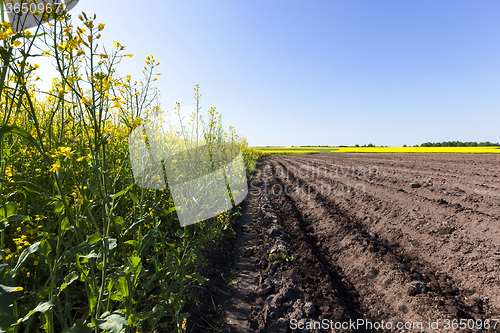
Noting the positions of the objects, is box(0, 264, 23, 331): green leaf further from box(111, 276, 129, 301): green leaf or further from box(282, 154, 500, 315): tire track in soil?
box(282, 154, 500, 315): tire track in soil

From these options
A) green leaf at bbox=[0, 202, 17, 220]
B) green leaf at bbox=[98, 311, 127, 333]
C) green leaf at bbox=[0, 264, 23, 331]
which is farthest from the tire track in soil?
green leaf at bbox=[0, 202, 17, 220]

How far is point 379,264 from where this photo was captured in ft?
11.2

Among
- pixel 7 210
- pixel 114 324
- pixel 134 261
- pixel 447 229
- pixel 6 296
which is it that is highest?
pixel 7 210

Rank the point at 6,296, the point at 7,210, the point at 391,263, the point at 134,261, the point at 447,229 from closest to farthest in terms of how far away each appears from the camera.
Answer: the point at 6,296 → the point at 7,210 → the point at 134,261 → the point at 391,263 → the point at 447,229

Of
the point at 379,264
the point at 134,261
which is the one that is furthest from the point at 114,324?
the point at 379,264

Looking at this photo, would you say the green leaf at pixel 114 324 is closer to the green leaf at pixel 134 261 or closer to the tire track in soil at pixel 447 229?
the green leaf at pixel 134 261

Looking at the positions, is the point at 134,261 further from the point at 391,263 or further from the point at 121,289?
the point at 391,263

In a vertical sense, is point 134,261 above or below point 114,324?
above

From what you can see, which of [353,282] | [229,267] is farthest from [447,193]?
[229,267]

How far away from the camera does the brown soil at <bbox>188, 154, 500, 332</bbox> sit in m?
2.55

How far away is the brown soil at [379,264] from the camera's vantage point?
8.36ft

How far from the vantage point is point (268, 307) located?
264cm

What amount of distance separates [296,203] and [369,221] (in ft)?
7.61

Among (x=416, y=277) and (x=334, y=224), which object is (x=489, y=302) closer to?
(x=416, y=277)
